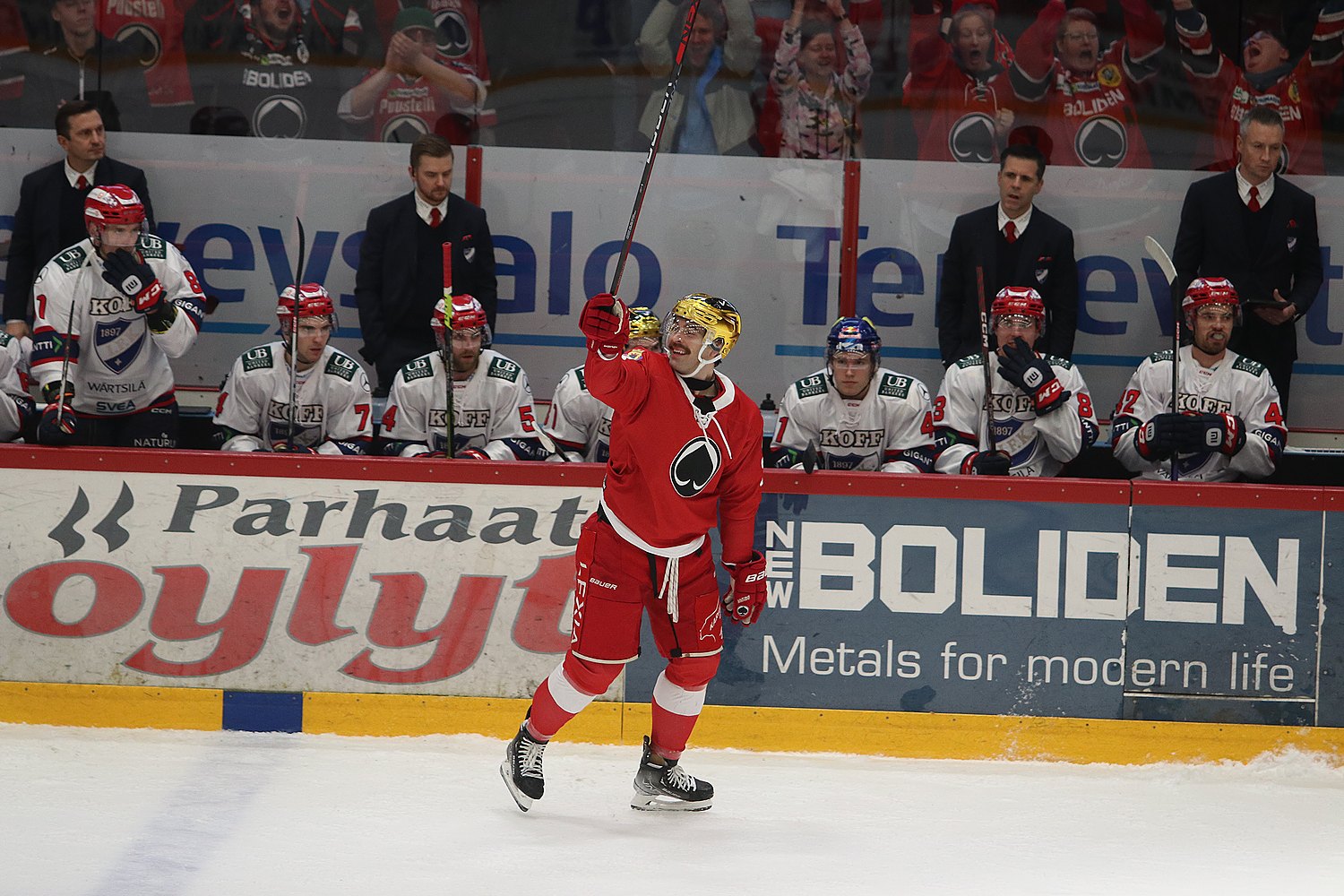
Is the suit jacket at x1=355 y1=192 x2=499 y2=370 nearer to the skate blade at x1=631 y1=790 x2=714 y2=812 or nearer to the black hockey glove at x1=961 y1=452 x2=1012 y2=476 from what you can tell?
the black hockey glove at x1=961 y1=452 x2=1012 y2=476

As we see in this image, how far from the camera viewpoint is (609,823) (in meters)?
3.92

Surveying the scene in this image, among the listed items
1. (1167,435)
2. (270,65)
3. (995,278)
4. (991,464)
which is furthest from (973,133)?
(270,65)

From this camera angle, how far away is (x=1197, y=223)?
586cm

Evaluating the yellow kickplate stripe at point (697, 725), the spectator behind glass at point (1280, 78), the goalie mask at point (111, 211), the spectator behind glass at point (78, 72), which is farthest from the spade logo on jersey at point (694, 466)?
the spectator behind glass at point (78, 72)

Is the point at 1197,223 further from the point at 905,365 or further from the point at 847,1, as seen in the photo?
the point at 847,1

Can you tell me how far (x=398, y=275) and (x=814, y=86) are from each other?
188 cm

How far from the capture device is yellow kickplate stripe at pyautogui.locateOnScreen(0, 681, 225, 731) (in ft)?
14.9

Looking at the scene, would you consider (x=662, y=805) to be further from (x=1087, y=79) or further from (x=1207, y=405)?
(x=1087, y=79)

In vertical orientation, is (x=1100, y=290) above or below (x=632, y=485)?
above

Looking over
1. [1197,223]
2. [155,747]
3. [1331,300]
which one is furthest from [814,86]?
[155,747]

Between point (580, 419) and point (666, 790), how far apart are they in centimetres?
190

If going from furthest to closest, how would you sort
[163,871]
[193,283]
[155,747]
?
1. [193,283]
2. [155,747]
3. [163,871]

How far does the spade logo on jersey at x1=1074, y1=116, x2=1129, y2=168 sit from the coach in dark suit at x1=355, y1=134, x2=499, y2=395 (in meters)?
2.52

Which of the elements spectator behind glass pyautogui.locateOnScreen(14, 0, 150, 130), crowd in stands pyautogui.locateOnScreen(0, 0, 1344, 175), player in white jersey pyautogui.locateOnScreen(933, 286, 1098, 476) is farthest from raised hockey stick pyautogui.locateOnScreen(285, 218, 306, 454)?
player in white jersey pyautogui.locateOnScreen(933, 286, 1098, 476)
